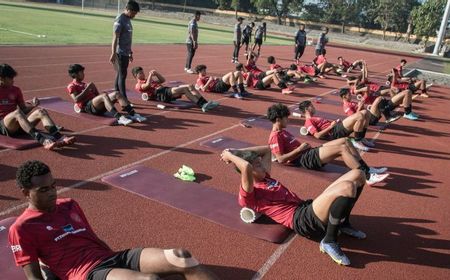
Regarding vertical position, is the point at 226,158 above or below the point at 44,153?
above

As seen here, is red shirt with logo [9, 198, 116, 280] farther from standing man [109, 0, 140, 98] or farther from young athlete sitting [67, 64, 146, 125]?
standing man [109, 0, 140, 98]

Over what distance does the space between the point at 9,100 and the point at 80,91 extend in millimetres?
1601

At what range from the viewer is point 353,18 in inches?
2477

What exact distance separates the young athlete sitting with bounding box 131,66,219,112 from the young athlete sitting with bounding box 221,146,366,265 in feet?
15.2

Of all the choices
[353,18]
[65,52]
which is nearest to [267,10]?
[353,18]

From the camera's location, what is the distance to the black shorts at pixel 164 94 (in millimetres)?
8898

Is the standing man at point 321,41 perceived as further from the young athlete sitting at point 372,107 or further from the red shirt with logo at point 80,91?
the red shirt with logo at point 80,91

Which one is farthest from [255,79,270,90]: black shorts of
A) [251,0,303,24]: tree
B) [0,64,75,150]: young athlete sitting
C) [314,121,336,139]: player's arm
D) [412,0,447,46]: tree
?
[251,0,303,24]: tree

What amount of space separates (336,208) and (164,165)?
2843 millimetres

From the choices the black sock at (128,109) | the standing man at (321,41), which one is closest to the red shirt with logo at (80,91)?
the black sock at (128,109)

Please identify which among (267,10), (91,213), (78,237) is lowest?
(91,213)

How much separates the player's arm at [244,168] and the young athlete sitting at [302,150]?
1.43 metres

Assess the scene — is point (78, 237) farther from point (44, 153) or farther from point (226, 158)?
point (44, 153)

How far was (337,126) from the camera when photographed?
7.09 m
